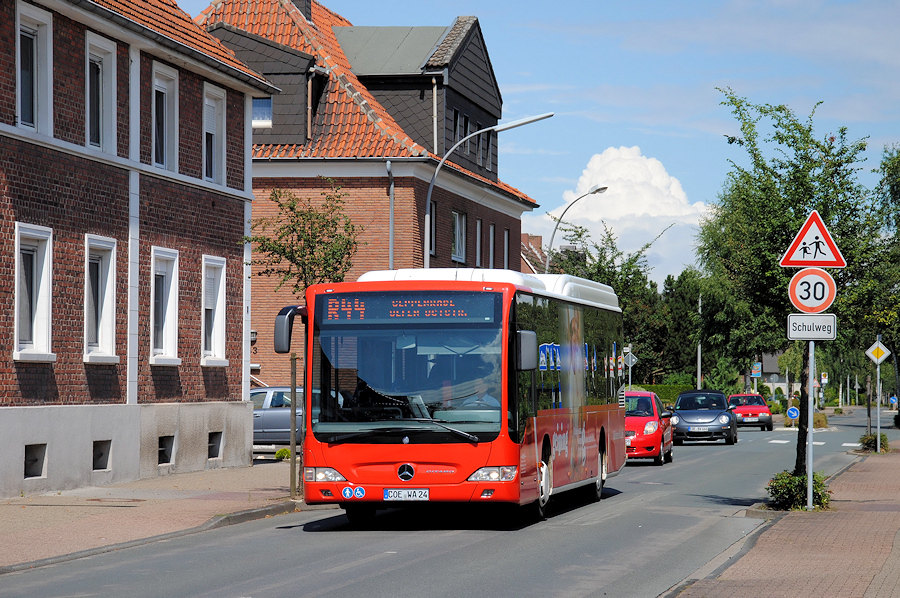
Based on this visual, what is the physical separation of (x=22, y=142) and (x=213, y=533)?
7398mm

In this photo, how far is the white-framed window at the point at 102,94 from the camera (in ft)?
69.4

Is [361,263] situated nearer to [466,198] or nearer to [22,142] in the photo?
[466,198]

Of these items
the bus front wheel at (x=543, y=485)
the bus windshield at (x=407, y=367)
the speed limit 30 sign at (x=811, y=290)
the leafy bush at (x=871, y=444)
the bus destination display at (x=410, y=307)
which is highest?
the speed limit 30 sign at (x=811, y=290)

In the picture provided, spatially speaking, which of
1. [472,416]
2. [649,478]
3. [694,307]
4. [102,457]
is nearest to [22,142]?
[102,457]

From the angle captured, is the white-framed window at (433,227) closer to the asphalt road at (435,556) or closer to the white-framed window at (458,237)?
the white-framed window at (458,237)

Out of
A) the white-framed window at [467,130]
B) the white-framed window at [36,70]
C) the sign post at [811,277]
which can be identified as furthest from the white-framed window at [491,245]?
the sign post at [811,277]

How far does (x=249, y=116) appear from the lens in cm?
2675

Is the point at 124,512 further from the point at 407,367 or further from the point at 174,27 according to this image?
the point at 174,27

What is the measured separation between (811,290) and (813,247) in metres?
0.53

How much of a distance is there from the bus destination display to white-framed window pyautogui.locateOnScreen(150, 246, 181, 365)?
958cm

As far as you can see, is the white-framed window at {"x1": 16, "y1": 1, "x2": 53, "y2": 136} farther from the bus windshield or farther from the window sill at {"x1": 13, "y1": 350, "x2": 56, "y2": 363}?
the bus windshield

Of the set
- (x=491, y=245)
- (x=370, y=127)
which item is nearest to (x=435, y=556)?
(x=370, y=127)

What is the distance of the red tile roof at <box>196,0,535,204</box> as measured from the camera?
1474 inches

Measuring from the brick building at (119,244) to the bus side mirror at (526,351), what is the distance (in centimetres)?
800
